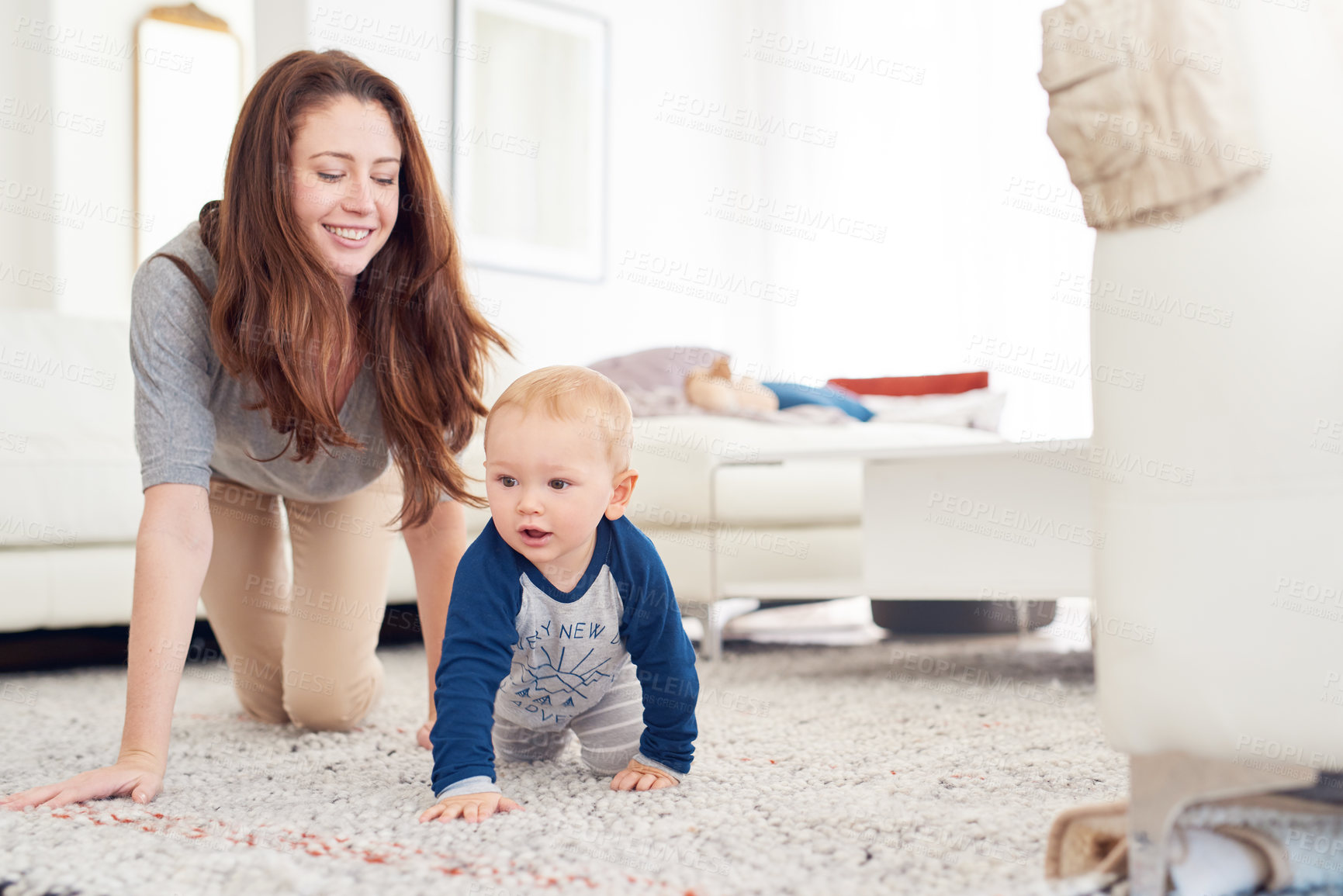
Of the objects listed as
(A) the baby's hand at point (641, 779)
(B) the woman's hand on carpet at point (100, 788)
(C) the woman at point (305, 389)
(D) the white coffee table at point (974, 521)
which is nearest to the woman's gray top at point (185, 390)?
(C) the woman at point (305, 389)

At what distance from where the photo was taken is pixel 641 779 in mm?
1045

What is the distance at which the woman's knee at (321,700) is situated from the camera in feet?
4.54

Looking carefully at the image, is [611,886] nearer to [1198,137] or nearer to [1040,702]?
[1198,137]

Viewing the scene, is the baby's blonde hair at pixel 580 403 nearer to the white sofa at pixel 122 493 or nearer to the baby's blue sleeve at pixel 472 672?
the baby's blue sleeve at pixel 472 672

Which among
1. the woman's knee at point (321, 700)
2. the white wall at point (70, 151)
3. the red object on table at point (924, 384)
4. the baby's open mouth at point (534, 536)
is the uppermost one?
the white wall at point (70, 151)

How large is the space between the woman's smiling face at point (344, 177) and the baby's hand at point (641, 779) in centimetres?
61

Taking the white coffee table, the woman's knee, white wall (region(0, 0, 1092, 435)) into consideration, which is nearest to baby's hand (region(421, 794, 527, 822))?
the woman's knee

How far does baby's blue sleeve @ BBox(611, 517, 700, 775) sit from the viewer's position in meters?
1.02

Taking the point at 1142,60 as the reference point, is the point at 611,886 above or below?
below

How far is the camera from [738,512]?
2109 millimetres

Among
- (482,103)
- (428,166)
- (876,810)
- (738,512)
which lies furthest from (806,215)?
(876,810)

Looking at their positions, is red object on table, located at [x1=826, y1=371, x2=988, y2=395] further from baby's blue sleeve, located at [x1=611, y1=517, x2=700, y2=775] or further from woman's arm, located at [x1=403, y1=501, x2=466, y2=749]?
baby's blue sleeve, located at [x1=611, y1=517, x2=700, y2=775]

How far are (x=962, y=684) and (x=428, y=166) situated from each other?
1171 millimetres

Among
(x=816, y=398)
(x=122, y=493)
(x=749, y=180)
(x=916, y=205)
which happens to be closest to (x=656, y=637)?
(x=122, y=493)
